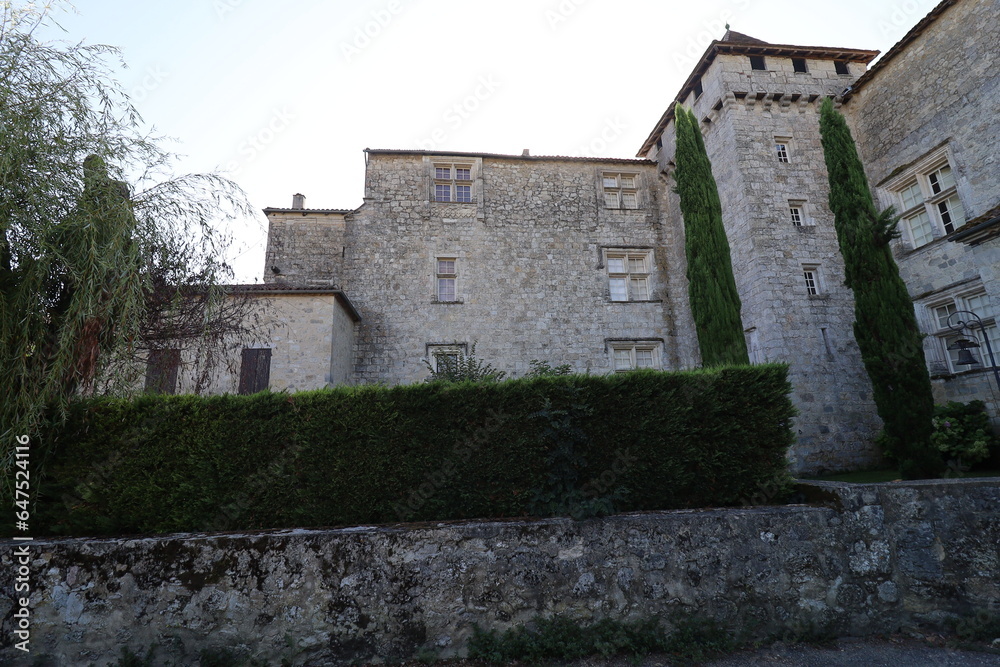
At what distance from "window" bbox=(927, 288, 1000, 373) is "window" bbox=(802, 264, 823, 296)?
2243mm

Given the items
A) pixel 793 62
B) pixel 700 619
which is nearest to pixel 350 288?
pixel 700 619

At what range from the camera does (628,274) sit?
15.4 m

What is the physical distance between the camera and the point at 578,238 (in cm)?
1541

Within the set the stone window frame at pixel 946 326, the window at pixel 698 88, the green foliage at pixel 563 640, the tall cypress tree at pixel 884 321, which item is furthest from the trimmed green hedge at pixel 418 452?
the window at pixel 698 88

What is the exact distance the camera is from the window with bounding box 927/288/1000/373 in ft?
31.6

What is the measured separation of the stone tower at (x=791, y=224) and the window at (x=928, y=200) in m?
1.54

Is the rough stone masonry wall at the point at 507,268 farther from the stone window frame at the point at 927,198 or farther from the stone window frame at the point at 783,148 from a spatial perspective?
the stone window frame at the point at 927,198

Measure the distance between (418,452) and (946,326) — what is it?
1251cm

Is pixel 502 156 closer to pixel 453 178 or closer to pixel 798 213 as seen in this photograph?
pixel 453 178

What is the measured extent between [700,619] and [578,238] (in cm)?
1241

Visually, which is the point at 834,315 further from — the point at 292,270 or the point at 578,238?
the point at 292,270

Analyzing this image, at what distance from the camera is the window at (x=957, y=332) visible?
962 centimetres

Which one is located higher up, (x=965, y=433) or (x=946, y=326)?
(x=946, y=326)

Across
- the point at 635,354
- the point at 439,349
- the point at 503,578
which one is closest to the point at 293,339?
the point at 439,349
